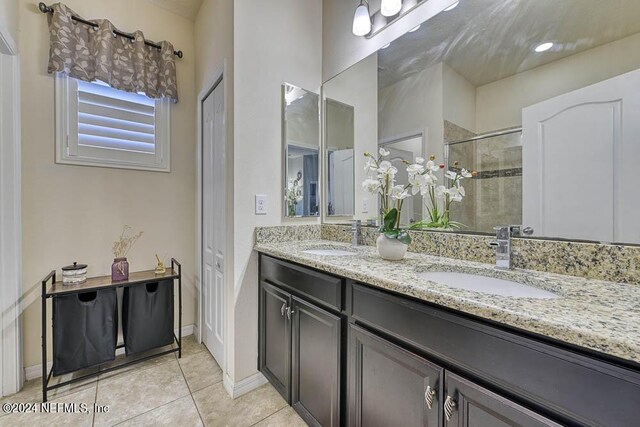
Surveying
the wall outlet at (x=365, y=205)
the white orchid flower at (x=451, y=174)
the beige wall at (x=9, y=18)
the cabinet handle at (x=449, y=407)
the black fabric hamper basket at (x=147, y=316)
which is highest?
the beige wall at (x=9, y=18)

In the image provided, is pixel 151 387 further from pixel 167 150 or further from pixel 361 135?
pixel 361 135

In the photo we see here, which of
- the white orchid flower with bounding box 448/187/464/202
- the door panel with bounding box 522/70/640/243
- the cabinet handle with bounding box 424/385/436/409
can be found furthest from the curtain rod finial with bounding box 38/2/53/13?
the cabinet handle with bounding box 424/385/436/409

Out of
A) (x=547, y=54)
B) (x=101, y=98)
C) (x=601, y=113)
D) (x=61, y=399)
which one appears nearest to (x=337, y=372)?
(x=601, y=113)

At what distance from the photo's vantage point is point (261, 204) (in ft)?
5.64

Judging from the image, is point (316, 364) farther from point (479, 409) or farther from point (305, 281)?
point (479, 409)

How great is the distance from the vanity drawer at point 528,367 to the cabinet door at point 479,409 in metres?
0.03

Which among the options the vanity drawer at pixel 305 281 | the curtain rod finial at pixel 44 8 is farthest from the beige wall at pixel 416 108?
the curtain rod finial at pixel 44 8

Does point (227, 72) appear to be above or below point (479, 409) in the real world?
above

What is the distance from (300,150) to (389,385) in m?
1.49

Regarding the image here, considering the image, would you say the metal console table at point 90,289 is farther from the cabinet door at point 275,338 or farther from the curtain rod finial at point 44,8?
the curtain rod finial at point 44,8

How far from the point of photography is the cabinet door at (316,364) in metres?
1.11

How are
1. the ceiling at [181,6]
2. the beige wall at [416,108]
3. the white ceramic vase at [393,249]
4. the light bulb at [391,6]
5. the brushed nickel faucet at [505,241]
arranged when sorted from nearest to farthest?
the brushed nickel faucet at [505,241] < the white ceramic vase at [393,249] < the beige wall at [416,108] < the light bulb at [391,6] < the ceiling at [181,6]

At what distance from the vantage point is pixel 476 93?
4.06 ft

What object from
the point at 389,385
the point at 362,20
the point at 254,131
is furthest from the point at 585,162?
Answer: the point at 254,131
